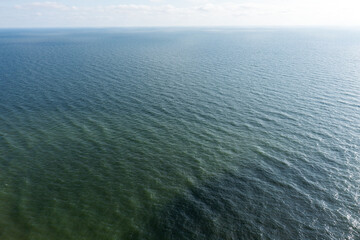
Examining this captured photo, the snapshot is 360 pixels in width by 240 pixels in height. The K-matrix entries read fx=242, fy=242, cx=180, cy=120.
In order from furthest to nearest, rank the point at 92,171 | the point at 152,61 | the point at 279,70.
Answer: the point at 152,61
the point at 279,70
the point at 92,171

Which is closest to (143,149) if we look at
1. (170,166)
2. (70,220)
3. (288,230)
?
(170,166)

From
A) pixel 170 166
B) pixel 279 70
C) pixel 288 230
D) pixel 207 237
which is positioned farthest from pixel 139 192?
pixel 279 70

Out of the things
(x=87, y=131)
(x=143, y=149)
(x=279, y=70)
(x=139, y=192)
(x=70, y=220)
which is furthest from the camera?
(x=279, y=70)

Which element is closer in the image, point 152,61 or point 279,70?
point 279,70

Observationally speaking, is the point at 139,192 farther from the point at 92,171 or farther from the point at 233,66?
the point at 233,66

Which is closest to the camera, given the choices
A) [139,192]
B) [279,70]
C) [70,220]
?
[70,220]

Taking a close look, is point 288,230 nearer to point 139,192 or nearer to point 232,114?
point 139,192
